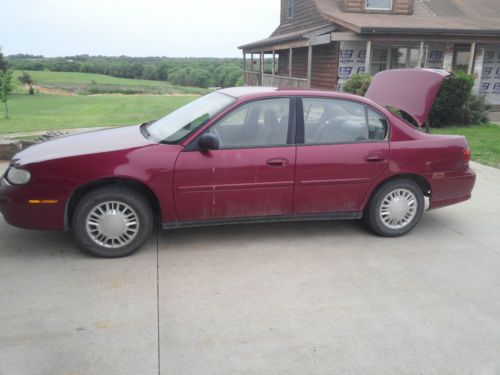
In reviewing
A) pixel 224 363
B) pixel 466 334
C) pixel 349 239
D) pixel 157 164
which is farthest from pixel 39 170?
pixel 466 334

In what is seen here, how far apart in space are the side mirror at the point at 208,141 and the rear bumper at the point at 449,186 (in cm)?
236

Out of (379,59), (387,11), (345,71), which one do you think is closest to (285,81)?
(345,71)

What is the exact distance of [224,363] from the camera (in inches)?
114

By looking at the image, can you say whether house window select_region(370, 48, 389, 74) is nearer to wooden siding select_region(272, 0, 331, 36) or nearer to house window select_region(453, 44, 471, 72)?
wooden siding select_region(272, 0, 331, 36)

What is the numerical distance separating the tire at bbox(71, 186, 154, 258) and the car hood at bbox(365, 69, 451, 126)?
10.6 feet

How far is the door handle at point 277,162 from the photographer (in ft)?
14.7

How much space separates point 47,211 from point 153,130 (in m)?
1.41

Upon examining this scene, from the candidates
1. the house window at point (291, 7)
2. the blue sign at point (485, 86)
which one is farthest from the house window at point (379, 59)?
the house window at point (291, 7)

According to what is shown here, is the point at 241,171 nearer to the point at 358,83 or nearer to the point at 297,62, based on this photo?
the point at 358,83

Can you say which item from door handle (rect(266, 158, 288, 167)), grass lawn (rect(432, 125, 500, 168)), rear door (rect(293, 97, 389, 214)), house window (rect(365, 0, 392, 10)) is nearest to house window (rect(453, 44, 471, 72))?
house window (rect(365, 0, 392, 10))

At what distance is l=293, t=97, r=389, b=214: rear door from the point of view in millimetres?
4645

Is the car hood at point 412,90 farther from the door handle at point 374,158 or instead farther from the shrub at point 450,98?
the shrub at point 450,98

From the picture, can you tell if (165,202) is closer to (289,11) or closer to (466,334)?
(466,334)

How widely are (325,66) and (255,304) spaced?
18.6 m
